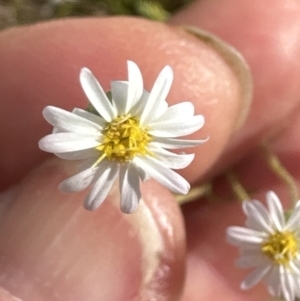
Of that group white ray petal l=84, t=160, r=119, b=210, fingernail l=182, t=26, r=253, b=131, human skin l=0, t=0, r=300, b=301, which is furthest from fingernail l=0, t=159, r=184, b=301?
fingernail l=182, t=26, r=253, b=131

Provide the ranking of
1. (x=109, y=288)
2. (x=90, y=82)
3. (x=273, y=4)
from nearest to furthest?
(x=90, y=82), (x=109, y=288), (x=273, y=4)

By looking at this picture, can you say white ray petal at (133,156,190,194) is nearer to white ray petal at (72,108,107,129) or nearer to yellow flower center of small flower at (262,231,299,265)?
white ray petal at (72,108,107,129)

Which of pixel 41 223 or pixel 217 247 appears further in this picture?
pixel 217 247

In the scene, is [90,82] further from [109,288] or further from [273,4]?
[273,4]

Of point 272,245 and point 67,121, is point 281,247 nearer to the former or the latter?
point 272,245

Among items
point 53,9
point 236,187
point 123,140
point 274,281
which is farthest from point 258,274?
point 53,9

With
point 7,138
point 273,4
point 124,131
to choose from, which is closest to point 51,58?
point 7,138

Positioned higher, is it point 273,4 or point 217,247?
point 273,4

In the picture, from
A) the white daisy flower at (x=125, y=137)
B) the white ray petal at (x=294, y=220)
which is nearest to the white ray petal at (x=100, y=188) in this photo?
the white daisy flower at (x=125, y=137)
